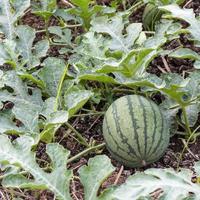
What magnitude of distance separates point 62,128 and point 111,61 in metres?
0.53

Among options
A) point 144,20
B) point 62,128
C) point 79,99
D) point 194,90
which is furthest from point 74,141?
point 144,20

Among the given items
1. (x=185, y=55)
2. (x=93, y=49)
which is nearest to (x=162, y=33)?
(x=185, y=55)

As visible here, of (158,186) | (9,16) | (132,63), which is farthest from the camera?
(9,16)

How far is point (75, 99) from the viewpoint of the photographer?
2.40 meters

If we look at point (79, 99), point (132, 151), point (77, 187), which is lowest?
point (77, 187)

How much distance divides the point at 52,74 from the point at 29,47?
8.5 inches

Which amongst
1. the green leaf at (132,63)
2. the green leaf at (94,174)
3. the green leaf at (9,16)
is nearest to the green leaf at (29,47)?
the green leaf at (9,16)

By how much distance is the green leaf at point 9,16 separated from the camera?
292 centimetres

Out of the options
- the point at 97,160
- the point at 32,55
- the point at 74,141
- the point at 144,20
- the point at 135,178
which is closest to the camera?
the point at 135,178

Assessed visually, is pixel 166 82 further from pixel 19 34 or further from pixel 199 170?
pixel 19 34

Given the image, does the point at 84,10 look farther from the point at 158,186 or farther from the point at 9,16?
the point at 158,186

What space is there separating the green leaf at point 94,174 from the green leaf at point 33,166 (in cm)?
5

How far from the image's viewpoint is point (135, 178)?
2041 mm

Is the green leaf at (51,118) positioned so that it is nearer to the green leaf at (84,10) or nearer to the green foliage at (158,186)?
the green foliage at (158,186)
